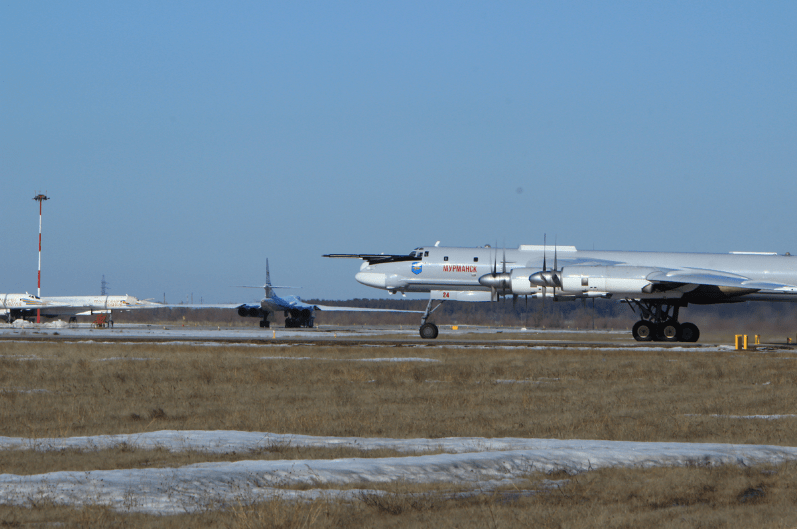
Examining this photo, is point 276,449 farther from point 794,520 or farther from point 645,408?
point 645,408

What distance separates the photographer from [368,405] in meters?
16.9

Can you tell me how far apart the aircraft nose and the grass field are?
958cm

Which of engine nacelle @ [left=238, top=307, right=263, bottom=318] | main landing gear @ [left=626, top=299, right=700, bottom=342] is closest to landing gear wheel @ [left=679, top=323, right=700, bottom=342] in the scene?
main landing gear @ [left=626, top=299, right=700, bottom=342]

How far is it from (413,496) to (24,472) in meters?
4.38

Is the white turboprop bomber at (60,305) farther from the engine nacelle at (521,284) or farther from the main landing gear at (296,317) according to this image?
the engine nacelle at (521,284)

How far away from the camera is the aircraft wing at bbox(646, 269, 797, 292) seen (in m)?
38.5

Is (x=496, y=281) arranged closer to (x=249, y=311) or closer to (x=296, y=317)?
(x=296, y=317)

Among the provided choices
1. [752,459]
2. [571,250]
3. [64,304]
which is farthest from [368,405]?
[64,304]

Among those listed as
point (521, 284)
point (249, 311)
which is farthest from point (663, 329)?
point (249, 311)

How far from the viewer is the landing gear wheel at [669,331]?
138ft

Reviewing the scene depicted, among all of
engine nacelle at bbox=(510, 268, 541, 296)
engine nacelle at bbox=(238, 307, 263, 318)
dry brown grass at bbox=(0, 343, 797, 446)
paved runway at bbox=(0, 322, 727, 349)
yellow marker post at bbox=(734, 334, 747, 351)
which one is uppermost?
engine nacelle at bbox=(510, 268, 541, 296)

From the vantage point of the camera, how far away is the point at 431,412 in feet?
51.9

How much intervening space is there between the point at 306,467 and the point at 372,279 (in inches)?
1426

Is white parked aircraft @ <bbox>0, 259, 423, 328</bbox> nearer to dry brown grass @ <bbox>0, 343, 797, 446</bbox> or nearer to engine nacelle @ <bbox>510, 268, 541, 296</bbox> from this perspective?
engine nacelle @ <bbox>510, 268, 541, 296</bbox>
